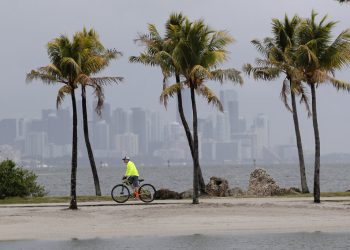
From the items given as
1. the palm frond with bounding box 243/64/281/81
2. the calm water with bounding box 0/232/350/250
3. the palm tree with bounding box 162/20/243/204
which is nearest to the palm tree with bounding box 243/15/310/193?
the palm frond with bounding box 243/64/281/81

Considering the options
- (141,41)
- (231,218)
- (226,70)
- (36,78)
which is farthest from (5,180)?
(231,218)

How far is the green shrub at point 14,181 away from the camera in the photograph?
3738 cm

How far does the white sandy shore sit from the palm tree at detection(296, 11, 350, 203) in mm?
3950

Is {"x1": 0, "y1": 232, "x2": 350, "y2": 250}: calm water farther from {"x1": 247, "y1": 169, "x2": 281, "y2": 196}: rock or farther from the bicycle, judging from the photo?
{"x1": 247, "y1": 169, "x2": 281, "y2": 196}: rock

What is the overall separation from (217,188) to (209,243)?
59.9 feet

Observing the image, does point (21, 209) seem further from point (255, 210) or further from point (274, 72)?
point (274, 72)

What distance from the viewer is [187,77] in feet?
103

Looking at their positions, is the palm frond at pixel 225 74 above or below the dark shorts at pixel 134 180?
above

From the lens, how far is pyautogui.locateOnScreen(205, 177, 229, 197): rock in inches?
1499

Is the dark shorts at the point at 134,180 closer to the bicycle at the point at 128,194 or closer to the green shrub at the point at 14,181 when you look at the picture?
the bicycle at the point at 128,194

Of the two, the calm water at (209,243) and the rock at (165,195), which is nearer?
the calm water at (209,243)

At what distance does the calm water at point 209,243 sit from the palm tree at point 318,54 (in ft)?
34.5

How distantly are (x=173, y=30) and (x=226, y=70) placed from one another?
3.45 metres

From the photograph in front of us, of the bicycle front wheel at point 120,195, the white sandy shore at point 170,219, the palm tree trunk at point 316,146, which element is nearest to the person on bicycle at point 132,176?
the bicycle front wheel at point 120,195
